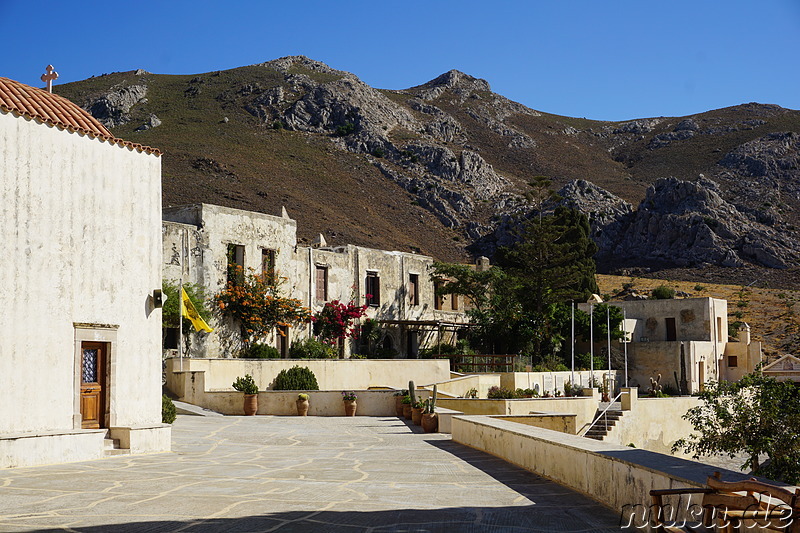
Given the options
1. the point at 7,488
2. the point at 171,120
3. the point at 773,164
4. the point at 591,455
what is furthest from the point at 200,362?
the point at 773,164

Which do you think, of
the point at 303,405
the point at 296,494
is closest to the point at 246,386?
the point at 303,405

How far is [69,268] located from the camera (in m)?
12.9

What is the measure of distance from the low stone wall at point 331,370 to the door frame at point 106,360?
35.5 ft

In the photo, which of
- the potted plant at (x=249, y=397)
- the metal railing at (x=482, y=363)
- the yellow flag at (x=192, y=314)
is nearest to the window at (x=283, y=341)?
the yellow flag at (x=192, y=314)

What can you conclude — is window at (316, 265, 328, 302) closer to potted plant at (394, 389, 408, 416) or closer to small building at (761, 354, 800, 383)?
potted plant at (394, 389, 408, 416)

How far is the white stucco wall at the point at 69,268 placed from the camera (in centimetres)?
1212

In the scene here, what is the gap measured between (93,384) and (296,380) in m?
13.2

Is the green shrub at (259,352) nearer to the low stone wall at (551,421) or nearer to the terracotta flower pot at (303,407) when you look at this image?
the terracotta flower pot at (303,407)

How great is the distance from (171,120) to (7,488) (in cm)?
8231

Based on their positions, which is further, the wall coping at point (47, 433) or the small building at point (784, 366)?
the small building at point (784, 366)

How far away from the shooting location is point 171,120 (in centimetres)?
8706

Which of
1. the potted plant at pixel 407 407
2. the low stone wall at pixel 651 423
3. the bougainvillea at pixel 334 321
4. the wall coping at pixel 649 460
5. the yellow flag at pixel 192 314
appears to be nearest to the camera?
the wall coping at pixel 649 460

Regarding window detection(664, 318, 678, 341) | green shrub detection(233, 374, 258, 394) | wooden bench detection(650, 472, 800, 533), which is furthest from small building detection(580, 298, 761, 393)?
wooden bench detection(650, 472, 800, 533)

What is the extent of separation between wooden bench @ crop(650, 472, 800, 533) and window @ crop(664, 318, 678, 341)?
4145 cm
